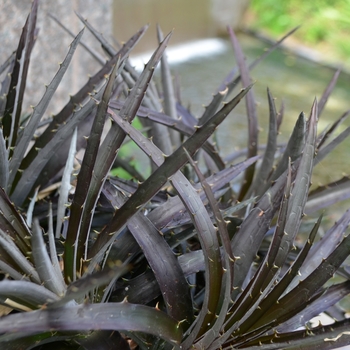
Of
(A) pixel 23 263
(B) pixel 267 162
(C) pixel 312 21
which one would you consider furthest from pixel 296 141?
(C) pixel 312 21

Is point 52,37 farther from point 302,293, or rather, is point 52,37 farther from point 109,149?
point 302,293

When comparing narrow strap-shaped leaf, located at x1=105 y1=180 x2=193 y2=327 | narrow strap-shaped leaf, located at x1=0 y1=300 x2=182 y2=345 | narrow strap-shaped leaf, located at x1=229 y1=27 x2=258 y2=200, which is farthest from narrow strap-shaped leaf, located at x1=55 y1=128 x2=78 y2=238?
narrow strap-shaped leaf, located at x1=229 y1=27 x2=258 y2=200

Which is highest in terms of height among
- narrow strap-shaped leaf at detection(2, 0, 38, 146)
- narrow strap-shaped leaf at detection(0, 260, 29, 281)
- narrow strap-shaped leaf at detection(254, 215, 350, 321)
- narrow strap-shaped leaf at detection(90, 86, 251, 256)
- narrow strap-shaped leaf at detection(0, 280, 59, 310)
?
narrow strap-shaped leaf at detection(2, 0, 38, 146)

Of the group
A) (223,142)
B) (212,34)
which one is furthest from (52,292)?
(212,34)

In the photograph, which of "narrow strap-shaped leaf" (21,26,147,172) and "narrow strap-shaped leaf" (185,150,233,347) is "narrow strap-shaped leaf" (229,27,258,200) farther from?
"narrow strap-shaped leaf" (185,150,233,347)

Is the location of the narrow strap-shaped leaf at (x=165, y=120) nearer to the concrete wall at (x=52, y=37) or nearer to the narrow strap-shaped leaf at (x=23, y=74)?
the narrow strap-shaped leaf at (x=23, y=74)

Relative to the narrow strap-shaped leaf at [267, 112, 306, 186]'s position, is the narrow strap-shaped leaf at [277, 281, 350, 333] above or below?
below

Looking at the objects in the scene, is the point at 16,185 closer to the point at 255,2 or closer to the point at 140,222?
the point at 140,222
